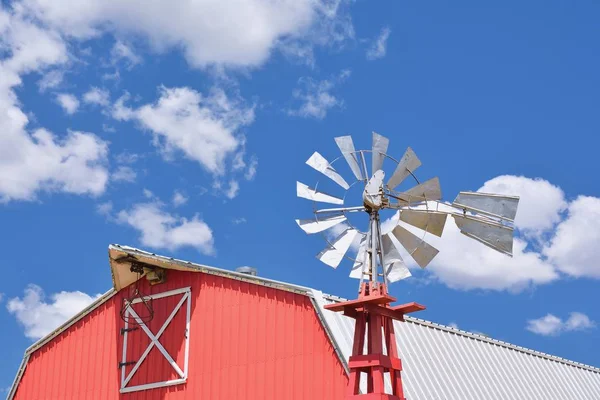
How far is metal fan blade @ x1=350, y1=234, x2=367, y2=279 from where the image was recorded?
1563cm

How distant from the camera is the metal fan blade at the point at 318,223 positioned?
16.0m

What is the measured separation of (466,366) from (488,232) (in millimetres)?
8294

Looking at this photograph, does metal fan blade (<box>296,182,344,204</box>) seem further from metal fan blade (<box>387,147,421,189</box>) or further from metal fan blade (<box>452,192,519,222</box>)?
metal fan blade (<box>452,192,519,222</box>)

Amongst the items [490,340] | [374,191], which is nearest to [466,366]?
[490,340]

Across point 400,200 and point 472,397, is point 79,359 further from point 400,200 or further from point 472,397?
point 400,200

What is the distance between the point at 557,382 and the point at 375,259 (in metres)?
14.4

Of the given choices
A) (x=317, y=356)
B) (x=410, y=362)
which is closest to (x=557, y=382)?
(x=410, y=362)

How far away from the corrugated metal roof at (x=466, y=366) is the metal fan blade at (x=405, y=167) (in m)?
4.41

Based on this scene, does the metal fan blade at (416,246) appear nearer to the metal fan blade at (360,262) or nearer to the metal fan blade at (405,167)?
the metal fan blade at (360,262)

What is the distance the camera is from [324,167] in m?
16.4

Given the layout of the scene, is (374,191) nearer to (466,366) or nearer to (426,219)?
(426,219)

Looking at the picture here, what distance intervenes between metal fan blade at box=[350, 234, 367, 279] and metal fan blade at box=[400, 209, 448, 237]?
33.7 inches

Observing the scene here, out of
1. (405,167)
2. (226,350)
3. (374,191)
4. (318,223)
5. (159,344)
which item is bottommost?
(226,350)

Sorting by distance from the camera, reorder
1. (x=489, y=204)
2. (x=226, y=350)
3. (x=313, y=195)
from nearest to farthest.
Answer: (x=489, y=204)
(x=313, y=195)
(x=226, y=350)
